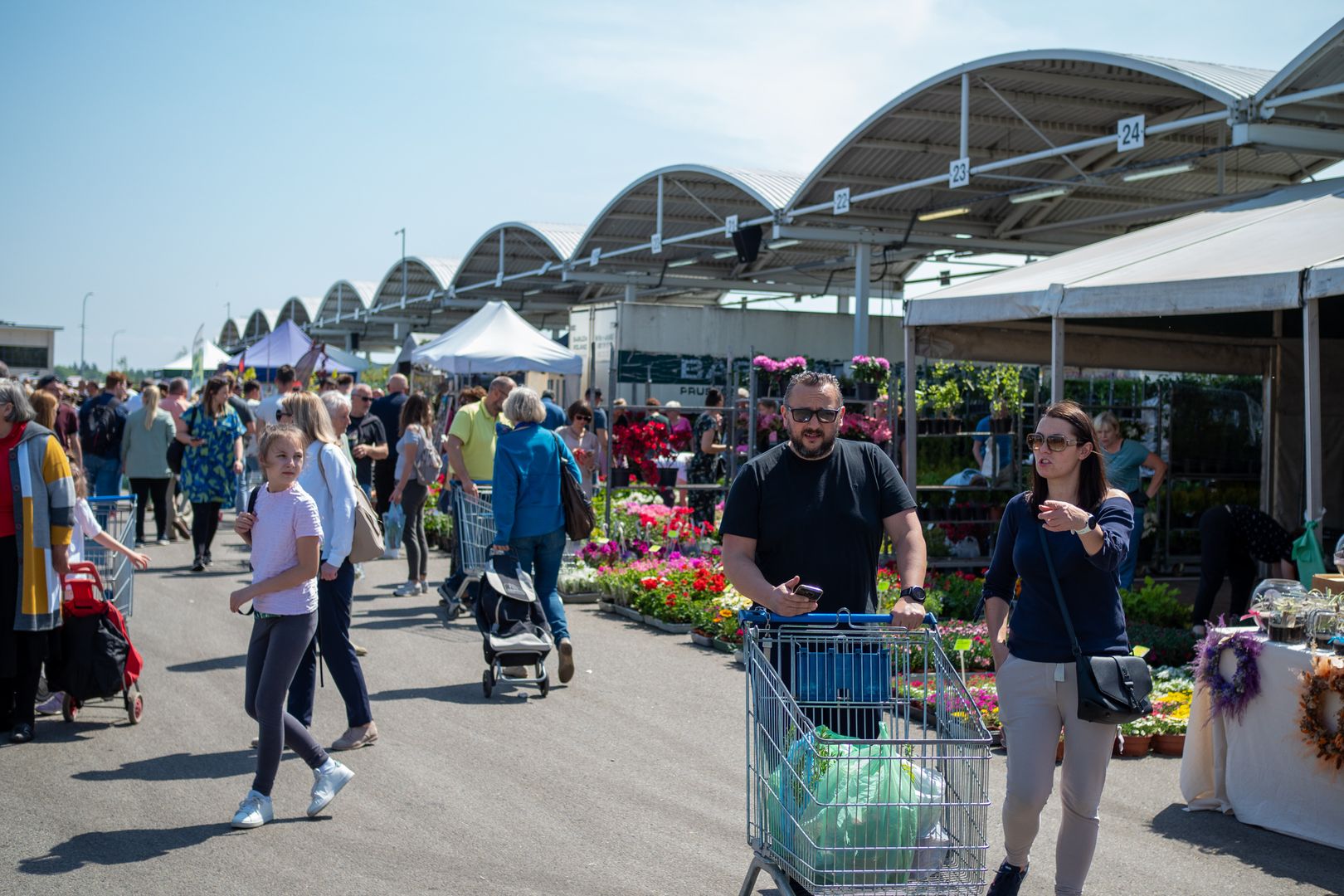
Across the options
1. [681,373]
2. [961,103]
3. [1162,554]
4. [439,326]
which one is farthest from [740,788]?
[439,326]

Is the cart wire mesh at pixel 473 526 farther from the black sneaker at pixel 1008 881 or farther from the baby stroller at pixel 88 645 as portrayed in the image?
the black sneaker at pixel 1008 881

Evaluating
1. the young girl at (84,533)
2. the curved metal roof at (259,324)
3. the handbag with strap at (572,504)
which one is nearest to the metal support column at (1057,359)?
the handbag with strap at (572,504)

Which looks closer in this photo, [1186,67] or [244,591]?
[244,591]

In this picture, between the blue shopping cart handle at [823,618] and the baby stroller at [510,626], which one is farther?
the baby stroller at [510,626]

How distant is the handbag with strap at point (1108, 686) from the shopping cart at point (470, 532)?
23.1 ft

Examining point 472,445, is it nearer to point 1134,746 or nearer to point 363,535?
point 363,535

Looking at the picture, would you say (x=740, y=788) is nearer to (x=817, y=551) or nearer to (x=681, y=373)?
(x=817, y=551)

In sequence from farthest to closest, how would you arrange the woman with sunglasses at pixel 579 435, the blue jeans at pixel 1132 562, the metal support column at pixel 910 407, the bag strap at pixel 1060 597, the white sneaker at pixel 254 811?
the woman with sunglasses at pixel 579 435 → the metal support column at pixel 910 407 → the blue jeans at pixel 1132 562 → the white sneaker at pixel 254 811 → the bag strap at pixel 1060 597

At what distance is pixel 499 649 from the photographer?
340 inches

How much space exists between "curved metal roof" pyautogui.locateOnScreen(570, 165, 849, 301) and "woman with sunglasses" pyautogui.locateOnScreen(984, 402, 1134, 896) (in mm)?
21470

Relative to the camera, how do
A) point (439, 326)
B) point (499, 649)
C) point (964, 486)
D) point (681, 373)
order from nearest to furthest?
point (499, 649) < point (964, 486) < point (681, 373) < point (439, 326)

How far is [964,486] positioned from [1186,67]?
6442mm

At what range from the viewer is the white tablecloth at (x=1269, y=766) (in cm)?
605

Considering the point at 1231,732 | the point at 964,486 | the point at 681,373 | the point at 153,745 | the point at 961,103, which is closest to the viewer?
the point at 1231,732
